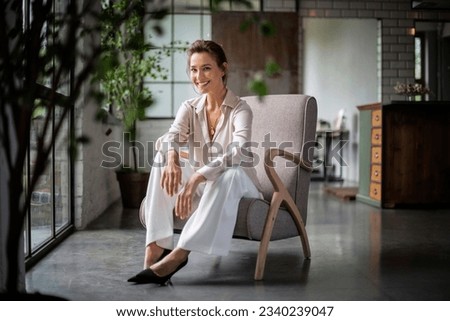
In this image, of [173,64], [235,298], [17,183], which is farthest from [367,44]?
[17,183]

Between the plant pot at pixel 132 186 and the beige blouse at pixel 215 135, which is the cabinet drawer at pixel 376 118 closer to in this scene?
the plant pot at pixel 132 186

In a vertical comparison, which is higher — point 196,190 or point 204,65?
point 204,65

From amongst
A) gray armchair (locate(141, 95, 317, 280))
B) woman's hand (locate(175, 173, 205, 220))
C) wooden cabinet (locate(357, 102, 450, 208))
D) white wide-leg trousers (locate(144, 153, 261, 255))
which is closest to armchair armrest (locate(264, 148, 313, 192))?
gray armchair (locate(141, 95, 317, 280))

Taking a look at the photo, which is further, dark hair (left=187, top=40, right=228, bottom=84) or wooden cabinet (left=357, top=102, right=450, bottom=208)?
wooden cabinet (left=357, top=102, right=450, bottom=208)

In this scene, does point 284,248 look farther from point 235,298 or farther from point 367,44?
point 367,44

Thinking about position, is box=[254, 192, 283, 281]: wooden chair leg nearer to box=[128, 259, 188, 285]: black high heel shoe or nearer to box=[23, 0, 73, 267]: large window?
box=[128, 259, 188, 285]: black high heel shoe

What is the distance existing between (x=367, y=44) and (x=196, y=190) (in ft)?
22.4

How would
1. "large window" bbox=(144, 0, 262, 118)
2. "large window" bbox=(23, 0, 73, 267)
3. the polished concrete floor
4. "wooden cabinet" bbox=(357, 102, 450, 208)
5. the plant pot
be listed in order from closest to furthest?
the polished concrete floor → "large window" bbox=(23, 0, 73, 267) → the plant pot → "wooden cabinet" bbox=(357, 102, 450, 208) → "large window" bbox=(144, 0, 262, 118)

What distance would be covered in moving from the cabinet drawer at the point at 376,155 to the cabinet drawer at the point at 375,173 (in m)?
0.05

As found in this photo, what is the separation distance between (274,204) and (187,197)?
479 mm

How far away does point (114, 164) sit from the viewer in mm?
6234

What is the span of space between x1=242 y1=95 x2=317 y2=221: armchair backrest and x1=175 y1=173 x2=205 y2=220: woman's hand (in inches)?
23.5

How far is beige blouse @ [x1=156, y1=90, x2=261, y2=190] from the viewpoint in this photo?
292 centimetres
